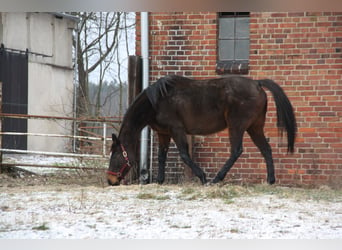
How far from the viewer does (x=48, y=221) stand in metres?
4.41

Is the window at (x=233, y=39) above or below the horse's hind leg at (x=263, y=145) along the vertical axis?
above

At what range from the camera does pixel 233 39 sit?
702 centimetres

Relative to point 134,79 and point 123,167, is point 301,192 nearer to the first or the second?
point 123,167

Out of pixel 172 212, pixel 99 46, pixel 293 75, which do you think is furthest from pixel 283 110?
pixel 99 46

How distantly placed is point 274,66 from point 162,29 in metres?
1.26

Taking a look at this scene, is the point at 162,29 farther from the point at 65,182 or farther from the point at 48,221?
the point at 48,221

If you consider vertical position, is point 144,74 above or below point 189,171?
above

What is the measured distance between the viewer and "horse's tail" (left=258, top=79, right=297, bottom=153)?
20.6 feet

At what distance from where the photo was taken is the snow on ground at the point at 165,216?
13.6ft

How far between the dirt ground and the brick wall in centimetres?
61

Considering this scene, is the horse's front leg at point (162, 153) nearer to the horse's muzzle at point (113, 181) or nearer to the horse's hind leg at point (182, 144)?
the horse's hind leg at point (182, 144)

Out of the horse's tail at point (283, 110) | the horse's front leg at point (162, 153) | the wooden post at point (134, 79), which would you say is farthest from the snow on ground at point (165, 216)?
the wooden post at point (134, 79)

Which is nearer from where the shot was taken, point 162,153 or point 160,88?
point 160,88

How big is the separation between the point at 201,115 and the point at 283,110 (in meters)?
0.80
